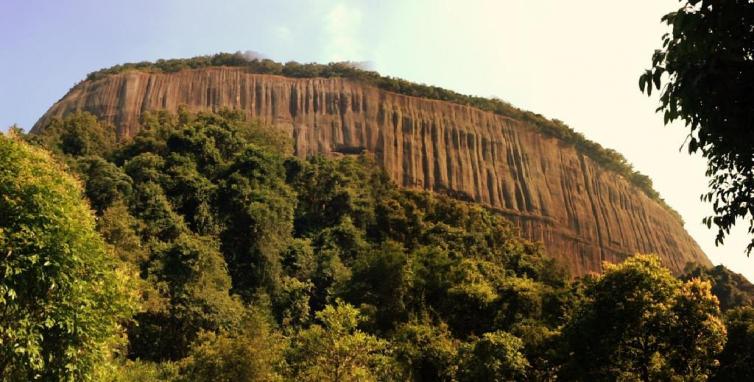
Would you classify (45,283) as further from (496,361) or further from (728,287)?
(728,287)

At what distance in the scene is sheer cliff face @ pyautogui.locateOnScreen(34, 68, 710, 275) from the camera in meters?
53.7

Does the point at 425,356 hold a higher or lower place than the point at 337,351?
lower

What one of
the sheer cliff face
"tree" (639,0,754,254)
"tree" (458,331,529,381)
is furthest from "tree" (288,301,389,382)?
the sheer cliff face

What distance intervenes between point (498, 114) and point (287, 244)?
32302 mm

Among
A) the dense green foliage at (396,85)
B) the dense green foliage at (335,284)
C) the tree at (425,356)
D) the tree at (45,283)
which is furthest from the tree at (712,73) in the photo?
the dense green foliage at (396,85)

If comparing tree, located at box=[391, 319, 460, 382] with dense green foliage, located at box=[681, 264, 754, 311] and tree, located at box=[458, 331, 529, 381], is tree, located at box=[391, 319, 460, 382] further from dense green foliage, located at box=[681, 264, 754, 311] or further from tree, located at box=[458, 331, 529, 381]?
dense green foliage, located at box=[681, 264, 754, 311]

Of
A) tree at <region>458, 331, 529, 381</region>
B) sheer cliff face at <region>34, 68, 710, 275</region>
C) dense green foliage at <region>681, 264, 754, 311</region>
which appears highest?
sheer cliff face at <region>34, 68, 710, 275</region>

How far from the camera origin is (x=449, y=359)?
22.7 m

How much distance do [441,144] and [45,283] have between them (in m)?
48.4

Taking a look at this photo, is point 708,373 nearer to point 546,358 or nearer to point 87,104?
point 546,358

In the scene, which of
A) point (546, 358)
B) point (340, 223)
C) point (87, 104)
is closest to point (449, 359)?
point (546, 358)

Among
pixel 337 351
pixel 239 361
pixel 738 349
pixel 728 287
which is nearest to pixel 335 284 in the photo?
pixel 239 361

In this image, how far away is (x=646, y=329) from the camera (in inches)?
595

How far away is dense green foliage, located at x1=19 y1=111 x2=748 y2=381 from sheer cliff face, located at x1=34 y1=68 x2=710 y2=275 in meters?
7.26
